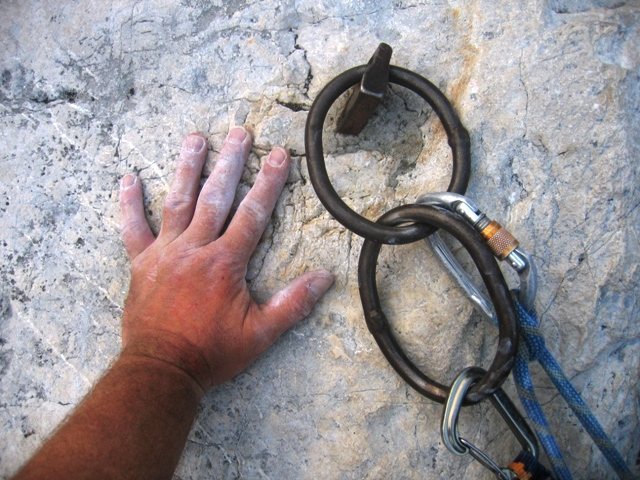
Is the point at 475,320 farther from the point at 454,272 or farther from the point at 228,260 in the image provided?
the point at 228,260

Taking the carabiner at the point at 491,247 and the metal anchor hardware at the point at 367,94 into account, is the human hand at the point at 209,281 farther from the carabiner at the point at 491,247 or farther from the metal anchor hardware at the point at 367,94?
the carabiner at the point at 491,247

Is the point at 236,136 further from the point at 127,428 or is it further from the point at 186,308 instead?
the point at 127,428

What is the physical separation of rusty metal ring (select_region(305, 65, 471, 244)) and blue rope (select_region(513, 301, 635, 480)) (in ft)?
1.07

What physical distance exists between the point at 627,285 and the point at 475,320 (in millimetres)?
413

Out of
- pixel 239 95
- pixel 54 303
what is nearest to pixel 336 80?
pixel 239 95

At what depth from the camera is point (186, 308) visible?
4.90ft

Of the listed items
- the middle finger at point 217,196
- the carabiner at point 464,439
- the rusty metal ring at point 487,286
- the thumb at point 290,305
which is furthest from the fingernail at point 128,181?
the carabiner at point 464,439

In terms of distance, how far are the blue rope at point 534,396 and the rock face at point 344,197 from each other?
22 centimetres

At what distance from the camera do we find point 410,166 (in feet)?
5.24

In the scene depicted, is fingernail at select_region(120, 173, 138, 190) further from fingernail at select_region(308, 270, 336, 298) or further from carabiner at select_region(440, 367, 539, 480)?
carabiner at select_region(440, 367, 539, 480)

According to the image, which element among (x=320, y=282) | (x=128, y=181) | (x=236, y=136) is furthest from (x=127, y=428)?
(x=236, y=136)

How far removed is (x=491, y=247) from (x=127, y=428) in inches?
36.0

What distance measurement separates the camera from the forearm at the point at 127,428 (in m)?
1.24

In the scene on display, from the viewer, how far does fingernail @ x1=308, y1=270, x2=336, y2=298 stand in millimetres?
1521
